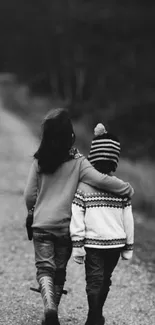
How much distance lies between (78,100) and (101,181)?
23743 mm

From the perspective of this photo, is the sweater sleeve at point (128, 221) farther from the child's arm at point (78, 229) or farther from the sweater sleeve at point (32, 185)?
the sweater sleeve at point (32, 185)

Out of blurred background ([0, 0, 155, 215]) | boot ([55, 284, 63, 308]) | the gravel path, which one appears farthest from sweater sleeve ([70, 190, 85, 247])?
blurred background ([0, 0, 155, 215])

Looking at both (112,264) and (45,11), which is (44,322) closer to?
(112,264)

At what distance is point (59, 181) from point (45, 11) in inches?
1090

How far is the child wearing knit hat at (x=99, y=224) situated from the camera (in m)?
3.86

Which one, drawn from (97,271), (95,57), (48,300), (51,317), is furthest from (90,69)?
(51,317)

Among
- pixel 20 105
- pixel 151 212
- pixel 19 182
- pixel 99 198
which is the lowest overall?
pixel 99 198

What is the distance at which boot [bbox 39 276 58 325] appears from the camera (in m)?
3.68

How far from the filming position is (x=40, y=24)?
3111cm

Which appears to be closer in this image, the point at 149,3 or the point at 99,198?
the point at 99,198

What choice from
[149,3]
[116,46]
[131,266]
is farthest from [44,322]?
[116,46]

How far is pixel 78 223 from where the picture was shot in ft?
12.6

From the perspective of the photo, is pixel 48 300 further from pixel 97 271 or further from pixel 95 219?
pixel 95 219

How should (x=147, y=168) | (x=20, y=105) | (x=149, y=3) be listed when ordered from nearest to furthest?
1. (x=147, y=168)
2. (x=149, y=3)
3. (x=20, y=105)
